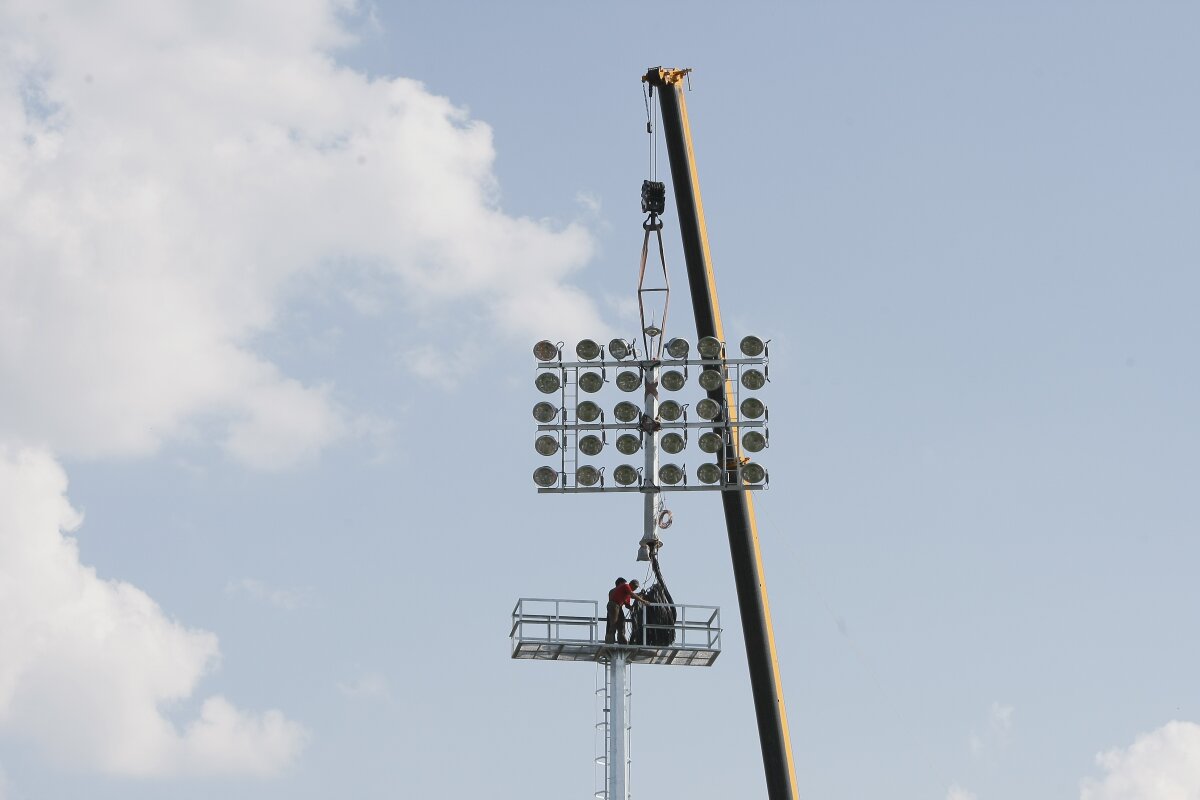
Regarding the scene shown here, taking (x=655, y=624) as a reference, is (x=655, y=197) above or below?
above

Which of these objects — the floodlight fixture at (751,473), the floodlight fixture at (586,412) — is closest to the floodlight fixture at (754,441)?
the floodlight fixture at (751,473)

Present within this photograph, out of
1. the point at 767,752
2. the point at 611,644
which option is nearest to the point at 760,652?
the point at 767,752

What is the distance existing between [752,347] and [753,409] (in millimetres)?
1794

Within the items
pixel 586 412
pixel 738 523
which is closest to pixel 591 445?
pixel 586 412

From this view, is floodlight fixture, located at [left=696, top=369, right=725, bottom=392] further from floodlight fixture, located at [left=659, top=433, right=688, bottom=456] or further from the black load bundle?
the black load bundle

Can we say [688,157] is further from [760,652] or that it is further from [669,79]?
[760,652]

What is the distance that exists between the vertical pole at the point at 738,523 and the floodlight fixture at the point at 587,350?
11.4 feet

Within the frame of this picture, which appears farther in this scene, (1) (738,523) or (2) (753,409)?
(1) (738,523)

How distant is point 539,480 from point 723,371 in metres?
5.44

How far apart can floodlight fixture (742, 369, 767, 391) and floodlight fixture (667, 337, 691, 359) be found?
1708mm

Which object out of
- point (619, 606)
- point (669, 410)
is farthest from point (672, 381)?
point (619, 606)

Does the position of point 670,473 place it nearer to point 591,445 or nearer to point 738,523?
point 591,445

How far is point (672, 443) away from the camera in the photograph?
4594 cm

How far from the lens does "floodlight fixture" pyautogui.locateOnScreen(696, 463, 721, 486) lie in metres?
45.4
